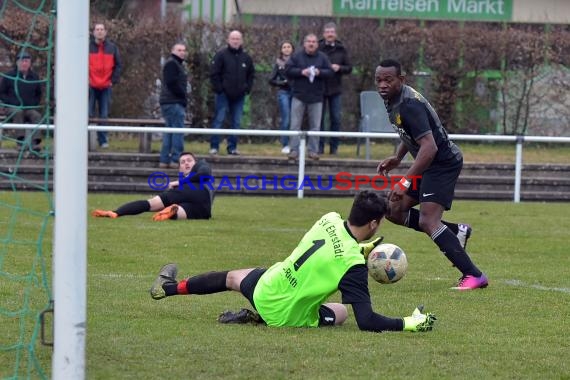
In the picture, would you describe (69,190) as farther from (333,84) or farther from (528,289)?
(333,84)

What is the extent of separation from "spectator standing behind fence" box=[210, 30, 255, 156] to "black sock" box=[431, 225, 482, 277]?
10499 millimetres

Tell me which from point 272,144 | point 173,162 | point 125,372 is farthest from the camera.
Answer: point 272,144

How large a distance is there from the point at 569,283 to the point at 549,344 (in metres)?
2.80

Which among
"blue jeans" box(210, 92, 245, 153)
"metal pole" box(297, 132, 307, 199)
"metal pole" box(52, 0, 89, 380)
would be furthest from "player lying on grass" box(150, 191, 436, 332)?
"blue jeans" box(210, 92, 245, 153)

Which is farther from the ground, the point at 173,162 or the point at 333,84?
the point at 333,84

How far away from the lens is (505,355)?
6484mm

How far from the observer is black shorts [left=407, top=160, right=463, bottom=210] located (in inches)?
357

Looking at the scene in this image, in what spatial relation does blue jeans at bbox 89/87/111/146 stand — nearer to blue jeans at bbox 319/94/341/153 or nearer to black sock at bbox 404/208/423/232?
blue jeans at bbox 319/94/341/153

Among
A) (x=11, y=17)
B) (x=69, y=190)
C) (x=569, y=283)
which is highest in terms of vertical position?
(x=11, y=17)

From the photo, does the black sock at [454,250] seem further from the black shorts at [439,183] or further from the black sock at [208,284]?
the black sock at [208,284]

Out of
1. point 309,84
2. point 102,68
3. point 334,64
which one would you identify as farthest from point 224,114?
point 102,68

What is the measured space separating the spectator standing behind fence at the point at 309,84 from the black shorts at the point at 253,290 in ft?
37.0

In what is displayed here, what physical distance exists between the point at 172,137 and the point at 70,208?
1328cm

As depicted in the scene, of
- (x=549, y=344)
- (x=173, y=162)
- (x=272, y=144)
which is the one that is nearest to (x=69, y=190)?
(x=549, y=344)
